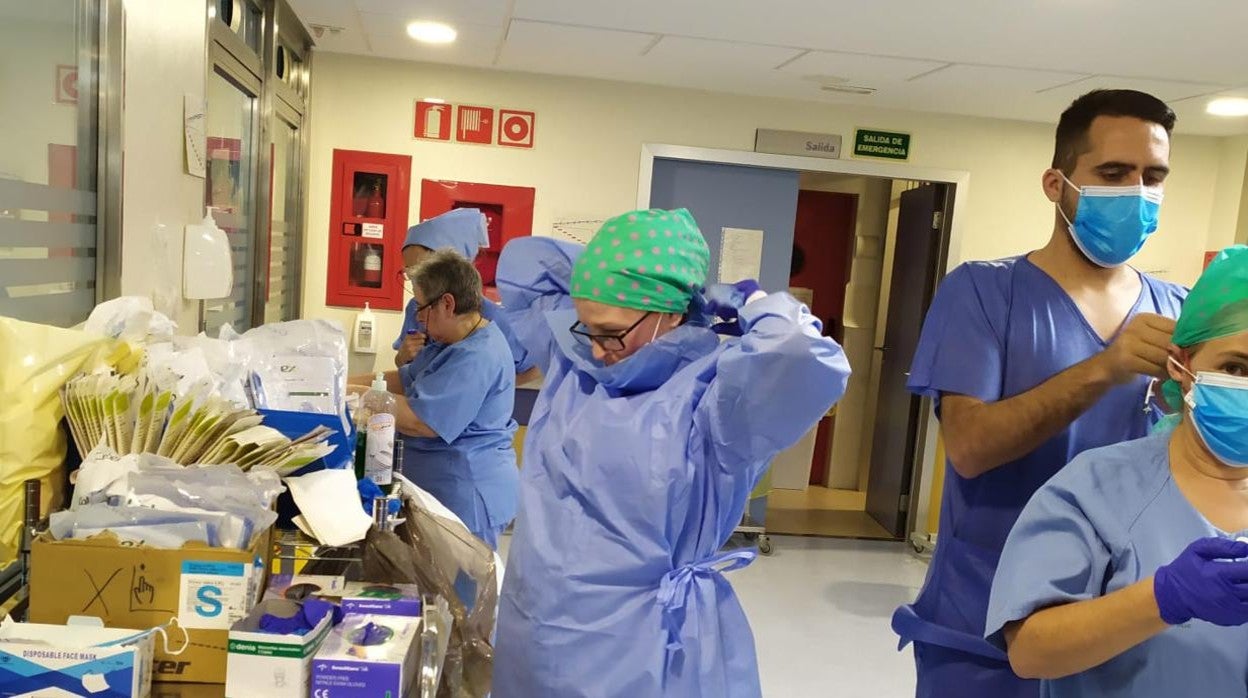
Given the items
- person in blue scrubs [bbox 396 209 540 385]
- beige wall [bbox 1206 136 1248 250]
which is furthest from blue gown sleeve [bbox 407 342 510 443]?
beige wall [bbox 1206 136 1248 250]

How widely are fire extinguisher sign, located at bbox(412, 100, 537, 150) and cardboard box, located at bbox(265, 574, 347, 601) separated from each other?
3.29m

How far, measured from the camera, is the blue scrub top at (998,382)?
1.47 metres

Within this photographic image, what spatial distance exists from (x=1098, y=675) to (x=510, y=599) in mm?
860

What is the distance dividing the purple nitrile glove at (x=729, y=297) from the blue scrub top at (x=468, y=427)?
114cm

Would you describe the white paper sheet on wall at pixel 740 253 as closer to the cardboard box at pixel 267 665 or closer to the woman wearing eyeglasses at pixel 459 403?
the woman wearing eyeglasses at pixel 459 403

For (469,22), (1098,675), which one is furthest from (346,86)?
(1098,675)

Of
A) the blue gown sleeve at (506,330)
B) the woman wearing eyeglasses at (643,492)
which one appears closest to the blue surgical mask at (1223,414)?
the woman wearing eyeglasses at (643,492)

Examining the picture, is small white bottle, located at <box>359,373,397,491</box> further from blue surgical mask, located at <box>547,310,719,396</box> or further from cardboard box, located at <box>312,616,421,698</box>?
cardboard box, located at <box>312,616,421,698</box>

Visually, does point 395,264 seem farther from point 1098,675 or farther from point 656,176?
point 1098,675

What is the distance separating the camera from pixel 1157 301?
1.57 meters

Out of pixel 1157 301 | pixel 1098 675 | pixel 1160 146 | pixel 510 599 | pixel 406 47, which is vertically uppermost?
pixel 406 47

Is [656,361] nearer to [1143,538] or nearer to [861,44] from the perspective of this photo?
[1143,538]

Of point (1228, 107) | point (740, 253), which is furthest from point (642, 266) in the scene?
point (1228, 107)

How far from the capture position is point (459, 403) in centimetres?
242
